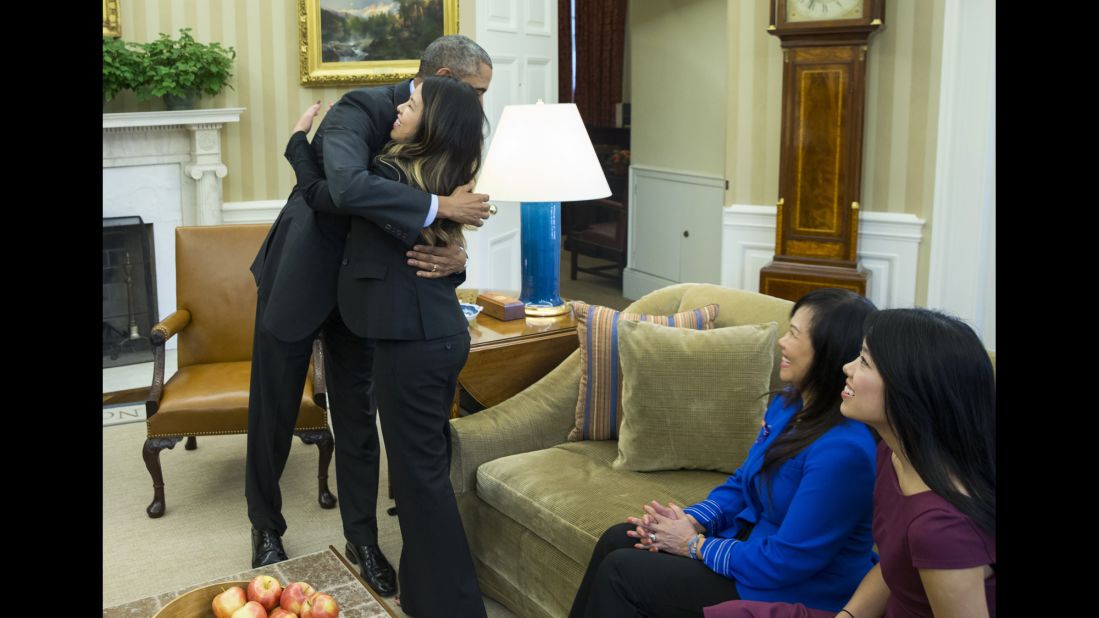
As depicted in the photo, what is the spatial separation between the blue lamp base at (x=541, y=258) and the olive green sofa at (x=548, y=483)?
1.44 ft

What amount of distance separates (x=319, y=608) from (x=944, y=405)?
3.70 ft

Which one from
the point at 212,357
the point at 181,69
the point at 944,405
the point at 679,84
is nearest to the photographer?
the point at 944,405

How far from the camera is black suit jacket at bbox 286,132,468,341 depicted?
2.67m

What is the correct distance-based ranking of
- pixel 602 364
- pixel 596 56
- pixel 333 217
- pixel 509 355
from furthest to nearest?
pixel 596 56
pixel 509 355
pixel 602 364
pixel 333 217

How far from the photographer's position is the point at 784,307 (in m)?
2.97

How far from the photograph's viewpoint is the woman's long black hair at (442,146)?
103 inches

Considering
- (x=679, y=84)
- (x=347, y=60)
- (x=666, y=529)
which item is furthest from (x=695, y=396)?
(x=679, y=84)

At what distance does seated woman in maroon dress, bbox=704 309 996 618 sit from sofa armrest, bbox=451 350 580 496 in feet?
4.84

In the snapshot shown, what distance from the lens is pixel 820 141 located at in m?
4.91

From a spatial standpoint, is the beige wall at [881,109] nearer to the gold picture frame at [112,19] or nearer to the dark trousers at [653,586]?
the gold picture frame at [112,19]

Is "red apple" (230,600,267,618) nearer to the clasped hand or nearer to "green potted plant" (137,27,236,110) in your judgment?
the clasped hand

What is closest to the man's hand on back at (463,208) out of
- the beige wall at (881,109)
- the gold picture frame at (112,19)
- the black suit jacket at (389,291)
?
the black suit jacket at (389,291)

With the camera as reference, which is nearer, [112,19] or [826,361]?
[826,361]

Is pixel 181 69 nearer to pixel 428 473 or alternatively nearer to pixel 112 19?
pixel 112 19
